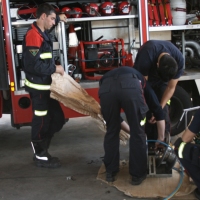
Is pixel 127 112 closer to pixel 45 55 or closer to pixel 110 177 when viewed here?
pixel 110 177

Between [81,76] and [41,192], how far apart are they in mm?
1884

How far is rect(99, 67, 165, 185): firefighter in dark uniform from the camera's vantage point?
3.52 metres

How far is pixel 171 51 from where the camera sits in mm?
3838

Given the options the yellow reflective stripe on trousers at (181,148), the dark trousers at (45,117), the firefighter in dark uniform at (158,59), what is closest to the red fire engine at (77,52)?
the dark trousers at (45,117)

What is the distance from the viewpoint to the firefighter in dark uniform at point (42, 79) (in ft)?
13.4

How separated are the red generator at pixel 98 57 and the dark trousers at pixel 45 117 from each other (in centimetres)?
88

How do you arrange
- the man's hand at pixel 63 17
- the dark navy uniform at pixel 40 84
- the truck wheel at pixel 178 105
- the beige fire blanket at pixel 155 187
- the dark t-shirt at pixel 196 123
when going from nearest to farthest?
1. the dark t-shirt at pixel 196 123
2. the beige fire blanket at pixel 155 187
3. the dark navy uniform at pixel 40 84
4. the man's hand at pixel 63 17
5. the truck wheel at pixel 178 105

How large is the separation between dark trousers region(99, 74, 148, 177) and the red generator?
1.51 metres

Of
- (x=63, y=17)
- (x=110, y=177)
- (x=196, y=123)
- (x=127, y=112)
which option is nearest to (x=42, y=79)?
(x=63, y=17)

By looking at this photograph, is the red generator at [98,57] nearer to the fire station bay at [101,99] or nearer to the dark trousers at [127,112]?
the fire station bay at [101,99]

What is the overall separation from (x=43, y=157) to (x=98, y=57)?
1.59 m

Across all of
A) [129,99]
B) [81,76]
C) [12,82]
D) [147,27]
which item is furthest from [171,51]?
[12,82]

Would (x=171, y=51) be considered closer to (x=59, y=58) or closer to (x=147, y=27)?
(x=147, y=27)

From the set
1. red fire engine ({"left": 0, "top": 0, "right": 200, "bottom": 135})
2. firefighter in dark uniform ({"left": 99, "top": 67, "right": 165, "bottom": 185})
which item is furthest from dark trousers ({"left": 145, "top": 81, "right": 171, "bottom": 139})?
red fire engine ({"left": 0, "top": 0, "right": 200, "bottom": 135})
